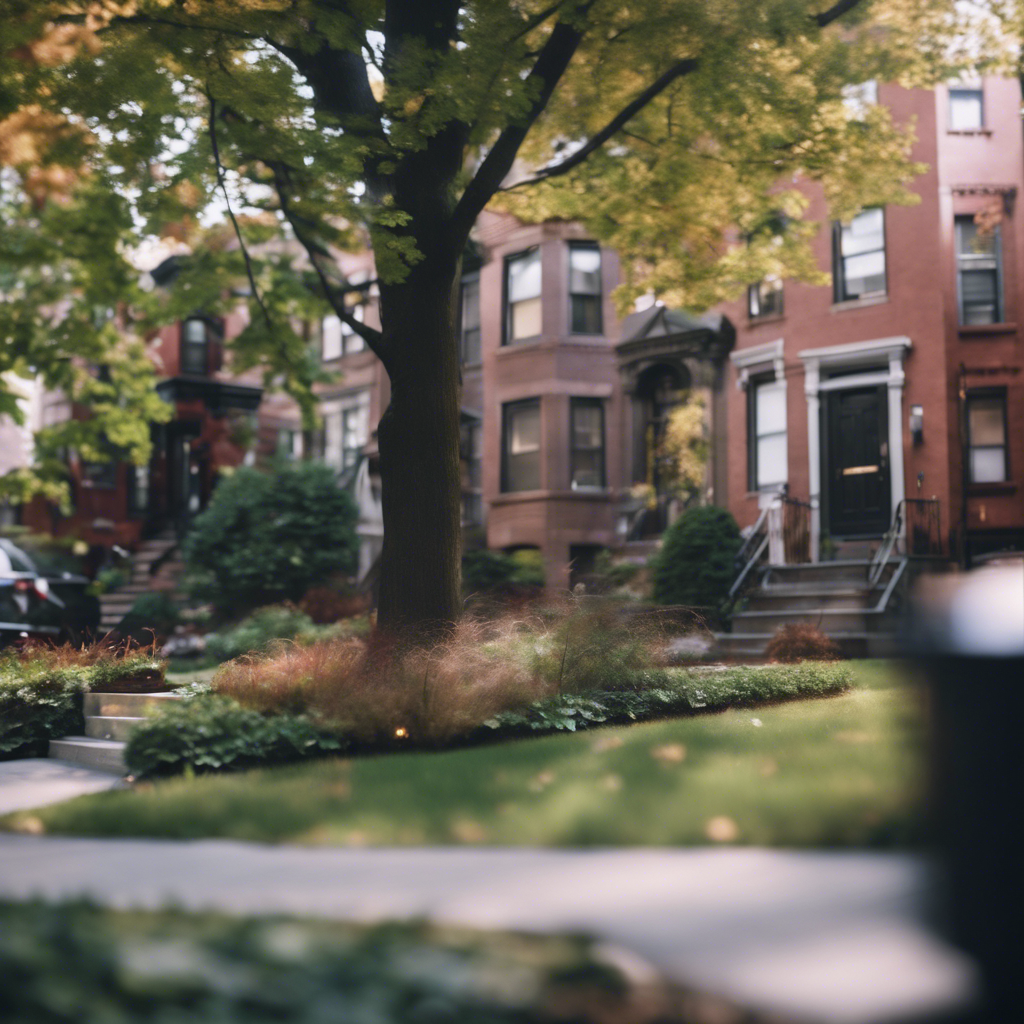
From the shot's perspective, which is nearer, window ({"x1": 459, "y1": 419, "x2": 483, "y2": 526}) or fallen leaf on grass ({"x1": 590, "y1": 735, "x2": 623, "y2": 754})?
fallen leaf on grass ({"x1": 590, "y1": 735, "x2": 623, "y2": 754})

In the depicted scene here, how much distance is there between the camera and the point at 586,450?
24156 millimetres

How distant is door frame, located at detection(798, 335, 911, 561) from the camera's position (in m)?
18.9

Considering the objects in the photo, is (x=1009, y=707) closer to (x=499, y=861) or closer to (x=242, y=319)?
(x=499, y=861)

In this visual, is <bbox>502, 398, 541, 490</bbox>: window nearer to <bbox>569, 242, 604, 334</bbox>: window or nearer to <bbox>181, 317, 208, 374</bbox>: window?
<bbox>569, 242, 604, 334</bbox>: window

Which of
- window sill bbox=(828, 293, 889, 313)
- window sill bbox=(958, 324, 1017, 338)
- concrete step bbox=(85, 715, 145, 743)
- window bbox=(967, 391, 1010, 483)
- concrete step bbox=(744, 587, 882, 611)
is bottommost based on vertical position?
concrete step bbox=(85, 715, 145, 743)

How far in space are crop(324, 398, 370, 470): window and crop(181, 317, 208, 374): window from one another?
565 centimetres

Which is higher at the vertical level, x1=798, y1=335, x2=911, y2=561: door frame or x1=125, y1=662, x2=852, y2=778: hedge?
x1=798, y1=335, x2=911, y2=561: door frame

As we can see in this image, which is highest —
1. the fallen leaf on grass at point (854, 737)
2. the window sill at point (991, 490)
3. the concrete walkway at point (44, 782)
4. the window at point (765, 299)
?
the window at point (765, 299)

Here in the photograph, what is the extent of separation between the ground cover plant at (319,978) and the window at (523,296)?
21.6 m

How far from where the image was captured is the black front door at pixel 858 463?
63.2 feet

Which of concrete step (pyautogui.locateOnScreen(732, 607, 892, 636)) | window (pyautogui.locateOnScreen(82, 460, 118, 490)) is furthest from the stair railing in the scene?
window (pyautogui.locateOnScreen(82, 460, 118, 490))

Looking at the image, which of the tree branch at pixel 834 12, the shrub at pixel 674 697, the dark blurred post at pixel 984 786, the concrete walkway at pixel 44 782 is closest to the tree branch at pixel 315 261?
the shrub at pixel 674 697

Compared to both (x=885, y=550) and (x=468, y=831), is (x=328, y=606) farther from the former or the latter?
(x=468, y=831)

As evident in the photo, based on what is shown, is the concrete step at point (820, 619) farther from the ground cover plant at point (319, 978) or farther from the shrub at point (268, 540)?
the ground cover plant at point (319, 978)
